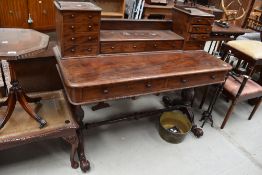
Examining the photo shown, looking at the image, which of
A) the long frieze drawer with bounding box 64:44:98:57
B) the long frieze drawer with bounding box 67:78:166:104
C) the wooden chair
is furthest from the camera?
the wooden chair

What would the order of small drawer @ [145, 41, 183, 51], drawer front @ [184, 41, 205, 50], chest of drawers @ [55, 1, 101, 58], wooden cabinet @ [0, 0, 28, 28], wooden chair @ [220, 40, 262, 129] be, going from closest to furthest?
chest of drawers @ [55, 1, 101, 58] → small drawer @ [145, 41, 183, 51] → drawer front @ [184, 41, 205, 50] → wooden chair @ [220, 40, 262, 129] → wooden cabinet @ [0, 0, 28, 28]

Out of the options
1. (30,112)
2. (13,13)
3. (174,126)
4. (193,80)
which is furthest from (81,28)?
(13,13)

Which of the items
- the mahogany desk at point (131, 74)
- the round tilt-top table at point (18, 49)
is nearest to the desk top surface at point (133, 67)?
the mahogany desk at point (131, 74)

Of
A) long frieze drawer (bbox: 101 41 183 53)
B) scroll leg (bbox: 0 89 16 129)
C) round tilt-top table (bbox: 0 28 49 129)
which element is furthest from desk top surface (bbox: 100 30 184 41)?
scroll leg (bbox: 0 89 16 129)

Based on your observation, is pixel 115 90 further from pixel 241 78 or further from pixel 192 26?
pixel 241 78

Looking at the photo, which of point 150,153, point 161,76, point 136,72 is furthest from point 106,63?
point 150,153

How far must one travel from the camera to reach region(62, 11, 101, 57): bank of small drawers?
152 centimetres

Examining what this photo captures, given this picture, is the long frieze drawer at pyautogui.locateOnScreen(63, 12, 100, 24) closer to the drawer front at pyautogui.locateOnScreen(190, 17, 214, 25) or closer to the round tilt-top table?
the round tilt-top table

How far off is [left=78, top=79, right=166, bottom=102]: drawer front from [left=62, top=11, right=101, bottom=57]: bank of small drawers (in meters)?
0.37

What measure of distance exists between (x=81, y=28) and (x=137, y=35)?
0.55 meters

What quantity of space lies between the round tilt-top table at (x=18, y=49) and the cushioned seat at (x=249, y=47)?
81.4 inches

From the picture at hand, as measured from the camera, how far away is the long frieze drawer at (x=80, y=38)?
1.57 m

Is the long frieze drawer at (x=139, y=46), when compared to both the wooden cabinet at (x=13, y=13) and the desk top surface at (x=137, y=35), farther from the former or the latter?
the wooden cabinet at (x=13, y=13)

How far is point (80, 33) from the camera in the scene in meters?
1.58
